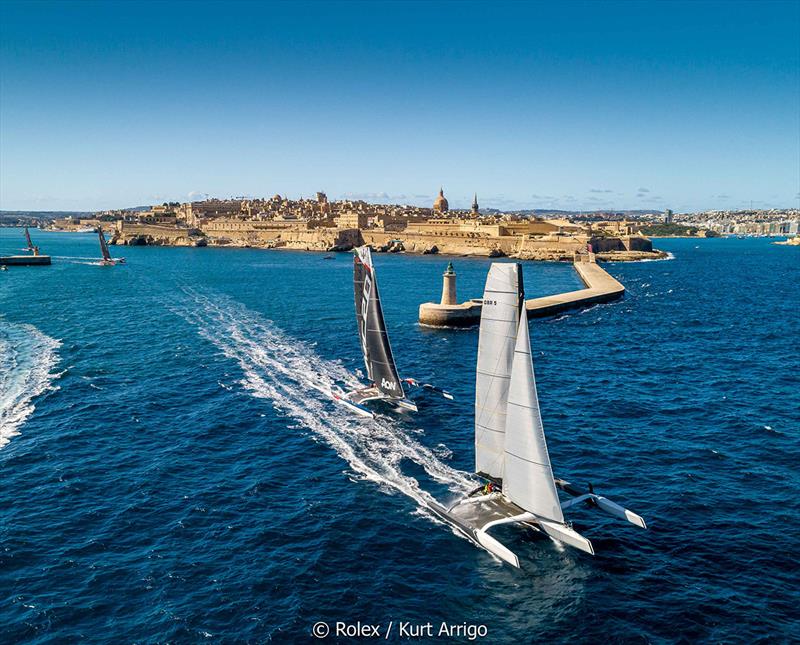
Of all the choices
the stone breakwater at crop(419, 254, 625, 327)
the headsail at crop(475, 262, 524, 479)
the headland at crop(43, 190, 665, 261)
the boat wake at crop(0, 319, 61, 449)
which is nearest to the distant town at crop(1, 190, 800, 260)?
the headland at crop(43, 190, 665, 261)

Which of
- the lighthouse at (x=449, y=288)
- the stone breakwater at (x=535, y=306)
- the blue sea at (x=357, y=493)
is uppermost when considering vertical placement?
the lighthouse at (x=449, y=288)

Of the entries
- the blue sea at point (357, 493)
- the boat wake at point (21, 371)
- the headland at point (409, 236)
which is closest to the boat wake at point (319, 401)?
the blue sea at point (357, 493)

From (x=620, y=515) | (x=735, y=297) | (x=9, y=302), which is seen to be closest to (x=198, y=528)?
(x=620, y=515)

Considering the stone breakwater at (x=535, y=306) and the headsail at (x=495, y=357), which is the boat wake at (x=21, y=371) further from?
the stone breakwater at (x=535, y=306)

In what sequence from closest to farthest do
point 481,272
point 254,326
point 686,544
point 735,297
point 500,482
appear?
point 686,544, point 500,482, point 254,326, point 735,297, point 481,272

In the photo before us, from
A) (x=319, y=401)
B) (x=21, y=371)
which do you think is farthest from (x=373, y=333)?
(x=21, y=371)

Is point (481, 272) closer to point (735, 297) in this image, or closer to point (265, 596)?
point (735, 297)

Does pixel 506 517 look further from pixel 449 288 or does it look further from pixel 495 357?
pixel 449 288
